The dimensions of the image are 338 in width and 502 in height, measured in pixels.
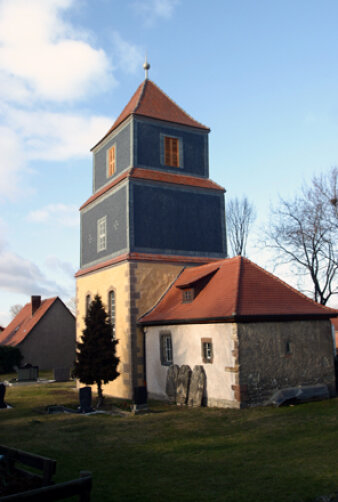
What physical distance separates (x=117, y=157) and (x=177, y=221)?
5325mm

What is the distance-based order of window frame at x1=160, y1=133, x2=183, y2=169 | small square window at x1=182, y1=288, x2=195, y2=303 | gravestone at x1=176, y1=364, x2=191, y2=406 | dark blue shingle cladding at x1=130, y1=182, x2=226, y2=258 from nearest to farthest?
1. gravestone at x1=176, y1=364, x2=191, y2=406
2. small square window at x1=182, y1=288, x2=195, y2=303
3. dark blue shingle cladding at x1=130, y1=182, x2=226, y2=258
4. window frame at x1=160, y1=133, x2=183, y2=169

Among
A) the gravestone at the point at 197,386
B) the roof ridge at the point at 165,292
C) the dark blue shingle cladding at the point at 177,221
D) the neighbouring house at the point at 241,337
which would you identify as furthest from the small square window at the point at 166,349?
the dark blue shingle cladding at the point at 177,221

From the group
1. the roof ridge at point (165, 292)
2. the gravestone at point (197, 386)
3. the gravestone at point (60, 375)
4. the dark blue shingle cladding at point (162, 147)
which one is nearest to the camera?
the gravestone at point (197, 386)

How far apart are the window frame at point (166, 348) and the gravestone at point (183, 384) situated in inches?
51.5

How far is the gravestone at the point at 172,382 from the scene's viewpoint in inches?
765

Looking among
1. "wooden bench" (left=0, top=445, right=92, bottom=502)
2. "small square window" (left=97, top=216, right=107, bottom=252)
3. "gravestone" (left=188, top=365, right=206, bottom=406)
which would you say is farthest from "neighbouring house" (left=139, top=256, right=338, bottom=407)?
"wooden bench" (left=0, top=445, right=92, bottom=502)

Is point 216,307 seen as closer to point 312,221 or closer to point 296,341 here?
point 296,341

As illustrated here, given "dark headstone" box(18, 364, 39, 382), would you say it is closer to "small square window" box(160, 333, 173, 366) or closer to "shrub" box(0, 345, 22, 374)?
"shrub" box(0, 345, 22, 374)

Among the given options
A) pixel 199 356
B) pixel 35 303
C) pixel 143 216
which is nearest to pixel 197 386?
pixel 199 356

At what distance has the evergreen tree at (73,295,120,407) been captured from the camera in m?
19.7

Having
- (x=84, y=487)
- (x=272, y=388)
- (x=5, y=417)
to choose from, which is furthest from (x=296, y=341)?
(x=84, y=487)

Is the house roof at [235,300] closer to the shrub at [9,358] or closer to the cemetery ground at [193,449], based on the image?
the cemetery ground at [193,449]

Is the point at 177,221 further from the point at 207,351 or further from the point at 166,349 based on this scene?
the point at 207,351

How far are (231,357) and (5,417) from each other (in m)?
8.71
